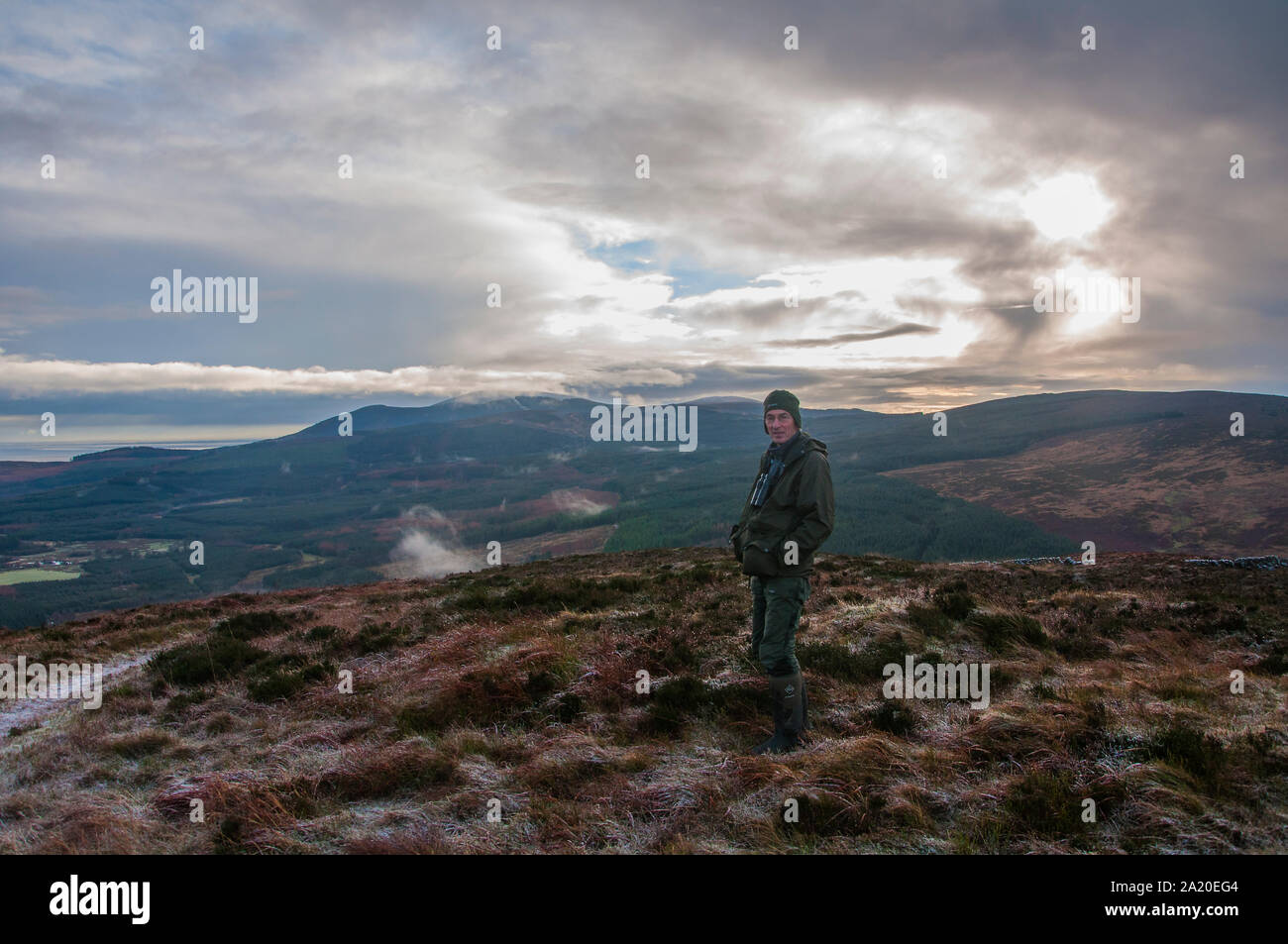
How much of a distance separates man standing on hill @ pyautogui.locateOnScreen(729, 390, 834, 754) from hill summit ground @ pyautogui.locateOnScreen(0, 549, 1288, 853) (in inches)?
22.3

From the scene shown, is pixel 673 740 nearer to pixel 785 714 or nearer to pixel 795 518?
pixel 785 714

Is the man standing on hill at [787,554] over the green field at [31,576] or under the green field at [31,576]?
over

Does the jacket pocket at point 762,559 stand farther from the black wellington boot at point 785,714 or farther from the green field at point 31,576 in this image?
the green field at point 31,576

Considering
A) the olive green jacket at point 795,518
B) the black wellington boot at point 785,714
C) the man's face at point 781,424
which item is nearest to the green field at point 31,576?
the black wellington boot at point 785,714

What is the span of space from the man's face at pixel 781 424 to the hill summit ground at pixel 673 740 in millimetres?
3242

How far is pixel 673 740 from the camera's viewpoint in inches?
265

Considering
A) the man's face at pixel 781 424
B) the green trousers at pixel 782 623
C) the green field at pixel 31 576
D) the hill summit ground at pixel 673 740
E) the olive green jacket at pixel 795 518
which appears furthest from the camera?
the green field at pixel 31 576

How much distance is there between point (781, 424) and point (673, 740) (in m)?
3.81

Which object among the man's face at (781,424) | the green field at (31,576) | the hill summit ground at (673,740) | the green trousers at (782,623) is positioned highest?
the man's face at (781,424)

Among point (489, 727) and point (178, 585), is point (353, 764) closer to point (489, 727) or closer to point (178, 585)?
point (489, 727)

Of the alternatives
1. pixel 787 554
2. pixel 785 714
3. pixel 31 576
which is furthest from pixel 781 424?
pixel 31 576

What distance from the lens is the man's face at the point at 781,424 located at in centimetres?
652
